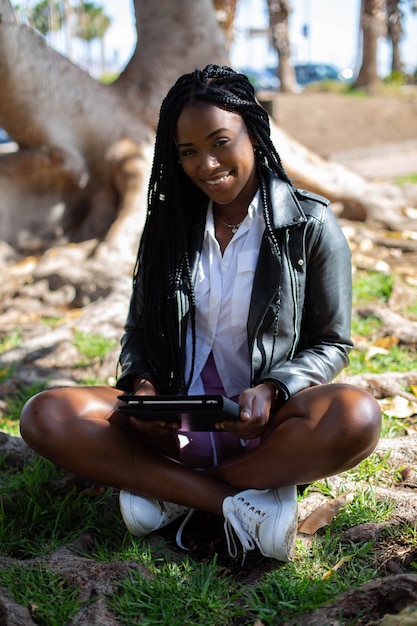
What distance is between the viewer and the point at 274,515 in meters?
2.42

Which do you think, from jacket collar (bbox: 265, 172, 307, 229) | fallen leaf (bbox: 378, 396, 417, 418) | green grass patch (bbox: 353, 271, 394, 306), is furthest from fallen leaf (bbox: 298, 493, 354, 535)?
green grass patch (bbox: 353, 271, 394, 306)

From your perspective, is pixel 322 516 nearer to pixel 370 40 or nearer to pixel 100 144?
pixel 100 144

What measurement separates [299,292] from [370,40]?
779 inches

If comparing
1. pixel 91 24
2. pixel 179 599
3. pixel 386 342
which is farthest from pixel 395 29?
pixel 91 24

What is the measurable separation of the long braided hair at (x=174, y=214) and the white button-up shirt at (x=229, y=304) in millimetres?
49

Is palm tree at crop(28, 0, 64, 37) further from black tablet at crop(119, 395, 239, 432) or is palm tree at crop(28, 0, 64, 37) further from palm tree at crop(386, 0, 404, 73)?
black tablet at crop(119, 395, 239, 432)

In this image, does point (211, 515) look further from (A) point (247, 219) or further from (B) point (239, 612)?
(A) point (247, 219)

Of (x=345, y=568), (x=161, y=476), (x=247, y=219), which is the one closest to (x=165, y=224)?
(x=247, y=219)

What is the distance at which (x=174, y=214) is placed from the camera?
9.70 ft

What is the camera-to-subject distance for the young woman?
2529 mm

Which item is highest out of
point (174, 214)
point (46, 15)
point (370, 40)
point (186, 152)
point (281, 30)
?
point (46, 15)

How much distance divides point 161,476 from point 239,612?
0.57 m

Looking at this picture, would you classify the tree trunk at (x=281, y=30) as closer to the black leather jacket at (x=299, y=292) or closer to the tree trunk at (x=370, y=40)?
the tree trunk at (x=370, y=40)

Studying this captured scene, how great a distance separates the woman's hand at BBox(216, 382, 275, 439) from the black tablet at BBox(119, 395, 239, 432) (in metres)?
0.03
